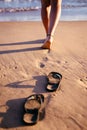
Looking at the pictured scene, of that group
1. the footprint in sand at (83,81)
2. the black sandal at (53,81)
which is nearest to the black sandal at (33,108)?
the black sandal at (53,81)

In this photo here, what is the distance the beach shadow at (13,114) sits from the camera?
2.05 meters

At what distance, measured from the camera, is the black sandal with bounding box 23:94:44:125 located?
6.87 ft

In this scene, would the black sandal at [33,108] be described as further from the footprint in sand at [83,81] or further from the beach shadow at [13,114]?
the footprint in sand at [83,81]

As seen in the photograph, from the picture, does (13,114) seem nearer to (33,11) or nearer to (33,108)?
(33,108)

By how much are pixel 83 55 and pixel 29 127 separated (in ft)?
5.01

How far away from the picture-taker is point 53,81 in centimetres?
265

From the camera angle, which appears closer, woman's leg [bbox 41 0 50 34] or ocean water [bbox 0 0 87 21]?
woman's leg [bbox 41 0 50 34]

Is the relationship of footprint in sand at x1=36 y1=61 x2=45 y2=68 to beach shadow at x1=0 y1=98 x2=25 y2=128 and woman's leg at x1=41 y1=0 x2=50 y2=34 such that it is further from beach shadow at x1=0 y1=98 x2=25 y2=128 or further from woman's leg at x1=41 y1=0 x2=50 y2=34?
woman's leg at x1=41 y1=0 x2=50 y2=34

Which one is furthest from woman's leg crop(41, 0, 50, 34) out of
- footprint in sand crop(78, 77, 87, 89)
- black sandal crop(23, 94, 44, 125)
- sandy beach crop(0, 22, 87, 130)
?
black sandal crop(23, 94, 44, 125)

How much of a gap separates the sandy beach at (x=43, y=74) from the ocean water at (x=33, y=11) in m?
0.83

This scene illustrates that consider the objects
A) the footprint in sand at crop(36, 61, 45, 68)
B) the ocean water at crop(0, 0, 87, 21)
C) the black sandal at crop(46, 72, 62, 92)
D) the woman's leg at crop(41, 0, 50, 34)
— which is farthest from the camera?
the ocean water at crop(0, 0, 87, 21)

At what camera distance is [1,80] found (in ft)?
8.82

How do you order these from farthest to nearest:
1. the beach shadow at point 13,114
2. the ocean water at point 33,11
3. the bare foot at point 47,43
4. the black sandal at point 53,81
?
the ocean water at point 33,11 < the bare foot at point 47,43 < the black sandal at point 53,81 < the beach shadow at point 13,114

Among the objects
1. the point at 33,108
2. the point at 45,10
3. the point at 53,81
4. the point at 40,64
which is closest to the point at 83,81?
the point at 53,81
